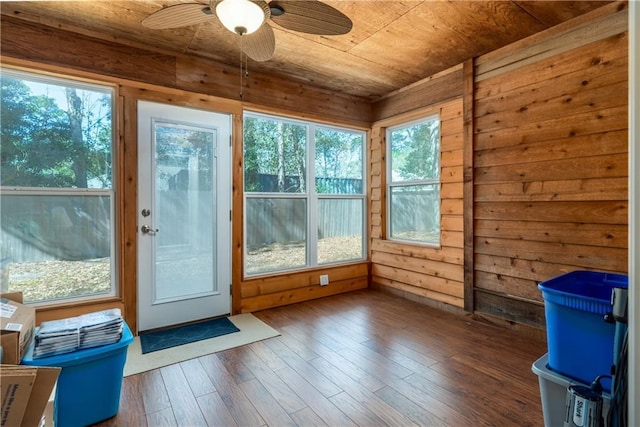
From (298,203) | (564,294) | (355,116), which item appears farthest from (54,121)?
(564,294)

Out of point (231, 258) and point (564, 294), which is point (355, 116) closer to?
point (231, 258)

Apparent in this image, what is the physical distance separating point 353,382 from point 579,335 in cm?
127

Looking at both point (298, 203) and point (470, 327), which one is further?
point (298, 203)

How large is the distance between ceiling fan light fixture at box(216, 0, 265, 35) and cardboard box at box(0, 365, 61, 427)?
1.75 m

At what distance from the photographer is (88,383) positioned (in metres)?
1.66

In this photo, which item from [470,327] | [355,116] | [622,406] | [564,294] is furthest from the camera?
[355,116]

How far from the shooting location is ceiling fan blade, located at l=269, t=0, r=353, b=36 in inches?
64.4

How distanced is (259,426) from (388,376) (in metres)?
0.91

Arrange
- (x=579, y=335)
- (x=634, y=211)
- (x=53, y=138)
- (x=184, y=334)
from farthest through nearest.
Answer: (x=184, y=334)
(x=53, y=138)
(x=579, y=335)
(x=634, y=211)

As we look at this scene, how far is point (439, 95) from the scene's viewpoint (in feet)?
→ 11.3

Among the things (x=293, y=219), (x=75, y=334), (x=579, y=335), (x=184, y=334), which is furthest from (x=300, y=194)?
(x=579, y=335)

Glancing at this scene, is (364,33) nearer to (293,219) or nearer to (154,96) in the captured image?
(154,96)

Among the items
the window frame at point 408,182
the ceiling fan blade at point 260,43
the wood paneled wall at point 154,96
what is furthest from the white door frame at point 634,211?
the wood paneled wall at point 154,96

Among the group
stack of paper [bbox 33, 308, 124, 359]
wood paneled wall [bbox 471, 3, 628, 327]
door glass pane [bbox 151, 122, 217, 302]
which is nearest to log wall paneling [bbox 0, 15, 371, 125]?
door glass pane [bbox 151, 122, 217, 302]
